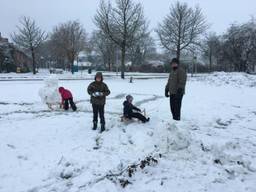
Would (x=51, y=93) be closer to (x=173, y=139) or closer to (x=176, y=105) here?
(x=176, y=105)

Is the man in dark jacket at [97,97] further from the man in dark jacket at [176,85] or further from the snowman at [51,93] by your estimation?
the snowman at [51,93]

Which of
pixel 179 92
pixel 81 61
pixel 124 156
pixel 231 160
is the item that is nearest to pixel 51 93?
pixel 179 92

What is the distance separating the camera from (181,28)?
41.7m

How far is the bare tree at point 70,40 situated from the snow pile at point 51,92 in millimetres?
39465

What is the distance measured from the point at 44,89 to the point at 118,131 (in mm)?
5071

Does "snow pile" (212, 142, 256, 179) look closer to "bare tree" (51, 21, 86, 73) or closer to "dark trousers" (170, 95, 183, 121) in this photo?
"dark trousers" (170, 95, 183, 121)

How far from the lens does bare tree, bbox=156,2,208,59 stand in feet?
136

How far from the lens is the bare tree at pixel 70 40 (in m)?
53.3

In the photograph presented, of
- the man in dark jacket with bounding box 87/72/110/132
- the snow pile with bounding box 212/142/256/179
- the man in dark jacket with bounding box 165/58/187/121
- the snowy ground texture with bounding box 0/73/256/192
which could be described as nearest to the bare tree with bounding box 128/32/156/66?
the man in dark jacket with bounding box 165/58/187/121

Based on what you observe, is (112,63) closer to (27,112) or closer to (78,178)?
(27,112)

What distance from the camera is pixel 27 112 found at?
11812 millimetres

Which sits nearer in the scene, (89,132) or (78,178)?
(78,178)

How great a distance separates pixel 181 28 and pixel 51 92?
3219 centimetres

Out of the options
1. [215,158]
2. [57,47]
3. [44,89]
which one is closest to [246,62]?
[57,47]
